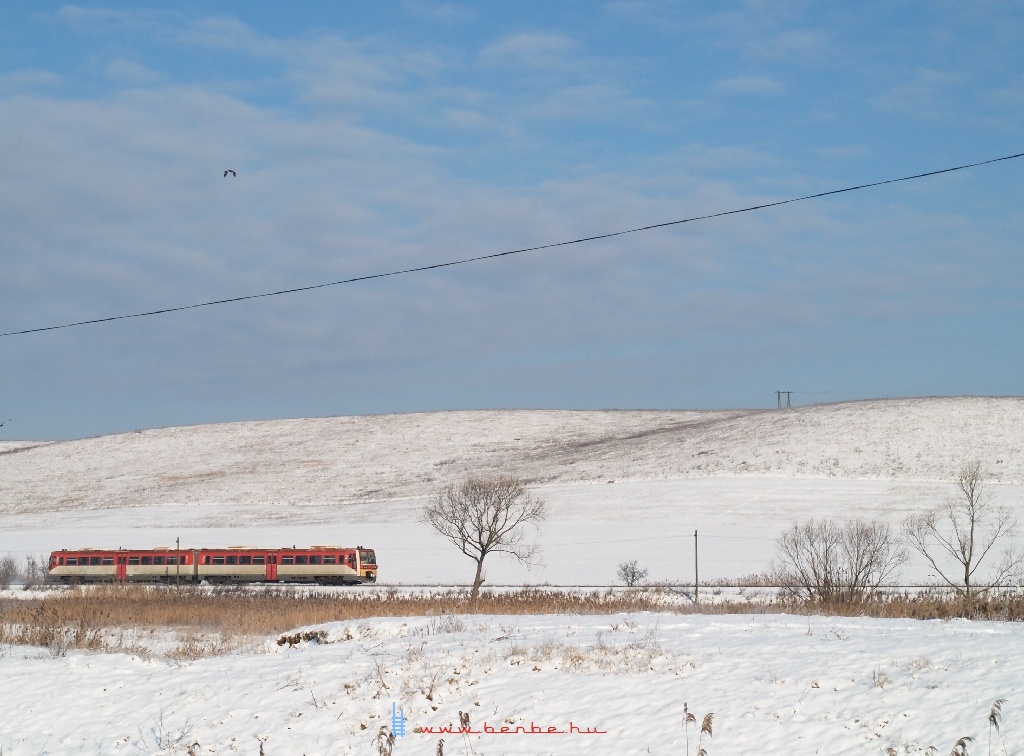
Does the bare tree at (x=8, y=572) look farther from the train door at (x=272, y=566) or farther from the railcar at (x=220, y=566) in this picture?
the train door at (x=272, y=566)

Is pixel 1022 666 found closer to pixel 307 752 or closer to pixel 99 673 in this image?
pixel 307 752

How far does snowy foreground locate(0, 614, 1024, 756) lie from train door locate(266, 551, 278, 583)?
133 feet

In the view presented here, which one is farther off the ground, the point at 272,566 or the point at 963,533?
the point at 963,533

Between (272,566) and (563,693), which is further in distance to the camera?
(272,566)

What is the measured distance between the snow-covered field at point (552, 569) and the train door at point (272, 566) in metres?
6.52

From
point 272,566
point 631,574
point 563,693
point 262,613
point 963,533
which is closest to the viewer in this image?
point 563,693

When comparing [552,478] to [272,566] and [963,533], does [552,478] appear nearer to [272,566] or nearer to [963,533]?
[272,566]

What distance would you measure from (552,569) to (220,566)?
Answer: 19.7 m

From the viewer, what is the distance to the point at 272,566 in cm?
5656

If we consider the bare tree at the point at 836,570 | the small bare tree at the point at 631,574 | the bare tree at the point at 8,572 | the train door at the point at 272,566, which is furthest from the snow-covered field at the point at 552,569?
the bare tree at the point at 836,570

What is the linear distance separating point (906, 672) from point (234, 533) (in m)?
64.8

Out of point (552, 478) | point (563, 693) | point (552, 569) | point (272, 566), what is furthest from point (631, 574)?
point (563, 693)

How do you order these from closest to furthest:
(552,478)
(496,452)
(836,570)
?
(836,570)
(552,478)
(496,452)

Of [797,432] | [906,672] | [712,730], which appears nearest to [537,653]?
[712,730]
